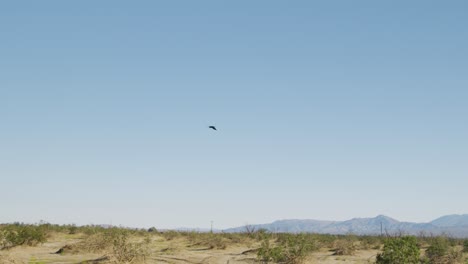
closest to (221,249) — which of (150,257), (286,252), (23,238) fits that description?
(286,252)

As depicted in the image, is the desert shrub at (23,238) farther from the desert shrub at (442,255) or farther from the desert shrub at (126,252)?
the desert shrub at (442,255)

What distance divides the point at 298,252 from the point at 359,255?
12.2m

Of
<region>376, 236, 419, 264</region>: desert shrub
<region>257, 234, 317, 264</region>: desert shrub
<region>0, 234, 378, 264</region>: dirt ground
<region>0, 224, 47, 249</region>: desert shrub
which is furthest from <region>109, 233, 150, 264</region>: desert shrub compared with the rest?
<region>376, 236, 419, 264</region>: desert shrub

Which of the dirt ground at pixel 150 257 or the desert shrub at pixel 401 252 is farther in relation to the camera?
the dirt ground at pixel 150 257

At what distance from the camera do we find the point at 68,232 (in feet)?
172

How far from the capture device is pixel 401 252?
21.0 m

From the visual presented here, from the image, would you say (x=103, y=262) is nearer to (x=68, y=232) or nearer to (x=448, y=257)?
(x=448, y=257)

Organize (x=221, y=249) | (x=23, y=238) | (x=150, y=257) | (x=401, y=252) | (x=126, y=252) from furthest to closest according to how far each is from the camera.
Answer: (x=221, y=249), (x=23, y=238), (x=150, y=257), (x=126, y=252), (x=401, y=252)

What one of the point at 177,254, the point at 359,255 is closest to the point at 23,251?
the point at 177,254

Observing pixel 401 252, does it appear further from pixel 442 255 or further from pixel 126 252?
pixel 442 255

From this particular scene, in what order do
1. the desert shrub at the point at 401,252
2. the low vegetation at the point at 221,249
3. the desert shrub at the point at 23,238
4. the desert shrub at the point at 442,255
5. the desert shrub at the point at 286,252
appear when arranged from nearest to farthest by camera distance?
the desert shrub at the point at 401,252, the low vegetation at the point at 221,249, the desert shrub at the point at 286,252, the desert shrub at the point at 23,238, the desert shrub at the point at 442,255

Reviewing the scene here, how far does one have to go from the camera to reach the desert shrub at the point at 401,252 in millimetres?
21031

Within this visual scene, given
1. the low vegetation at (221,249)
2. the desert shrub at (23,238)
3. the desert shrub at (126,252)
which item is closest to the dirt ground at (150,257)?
the low vegetation at (221,249)

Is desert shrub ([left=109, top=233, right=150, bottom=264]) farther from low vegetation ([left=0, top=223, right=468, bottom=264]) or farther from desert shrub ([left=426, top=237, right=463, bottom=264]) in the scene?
desert shrub ([left=426, top=237, right=463, bottom=264])
